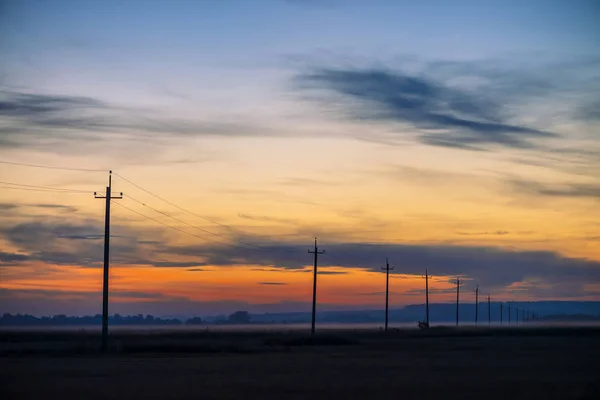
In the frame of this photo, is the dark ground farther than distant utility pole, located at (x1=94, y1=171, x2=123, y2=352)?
No

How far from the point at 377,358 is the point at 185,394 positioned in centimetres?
2345

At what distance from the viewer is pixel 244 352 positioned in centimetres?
5869

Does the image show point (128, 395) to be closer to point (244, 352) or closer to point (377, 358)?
point (377, 358)

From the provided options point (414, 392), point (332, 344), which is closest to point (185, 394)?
point (414, 392)

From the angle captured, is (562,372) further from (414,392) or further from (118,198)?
(118,198)

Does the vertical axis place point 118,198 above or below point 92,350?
above

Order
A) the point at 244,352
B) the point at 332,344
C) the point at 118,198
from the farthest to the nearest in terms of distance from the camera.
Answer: the point at 332,344, the point at 244,352, the point at 118,198

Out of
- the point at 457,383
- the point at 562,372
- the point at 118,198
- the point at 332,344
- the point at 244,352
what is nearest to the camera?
the point at 457,383

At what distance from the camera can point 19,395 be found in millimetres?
28906

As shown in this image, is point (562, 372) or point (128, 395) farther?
point (562, 372)

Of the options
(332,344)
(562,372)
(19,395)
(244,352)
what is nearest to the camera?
(19,395)

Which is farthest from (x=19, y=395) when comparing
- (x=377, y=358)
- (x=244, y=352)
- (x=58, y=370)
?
(x=244, y=352)

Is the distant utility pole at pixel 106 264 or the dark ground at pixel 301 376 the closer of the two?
the dark ground at pixel 301 376

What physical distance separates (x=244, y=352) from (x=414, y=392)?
2983 centimetres
